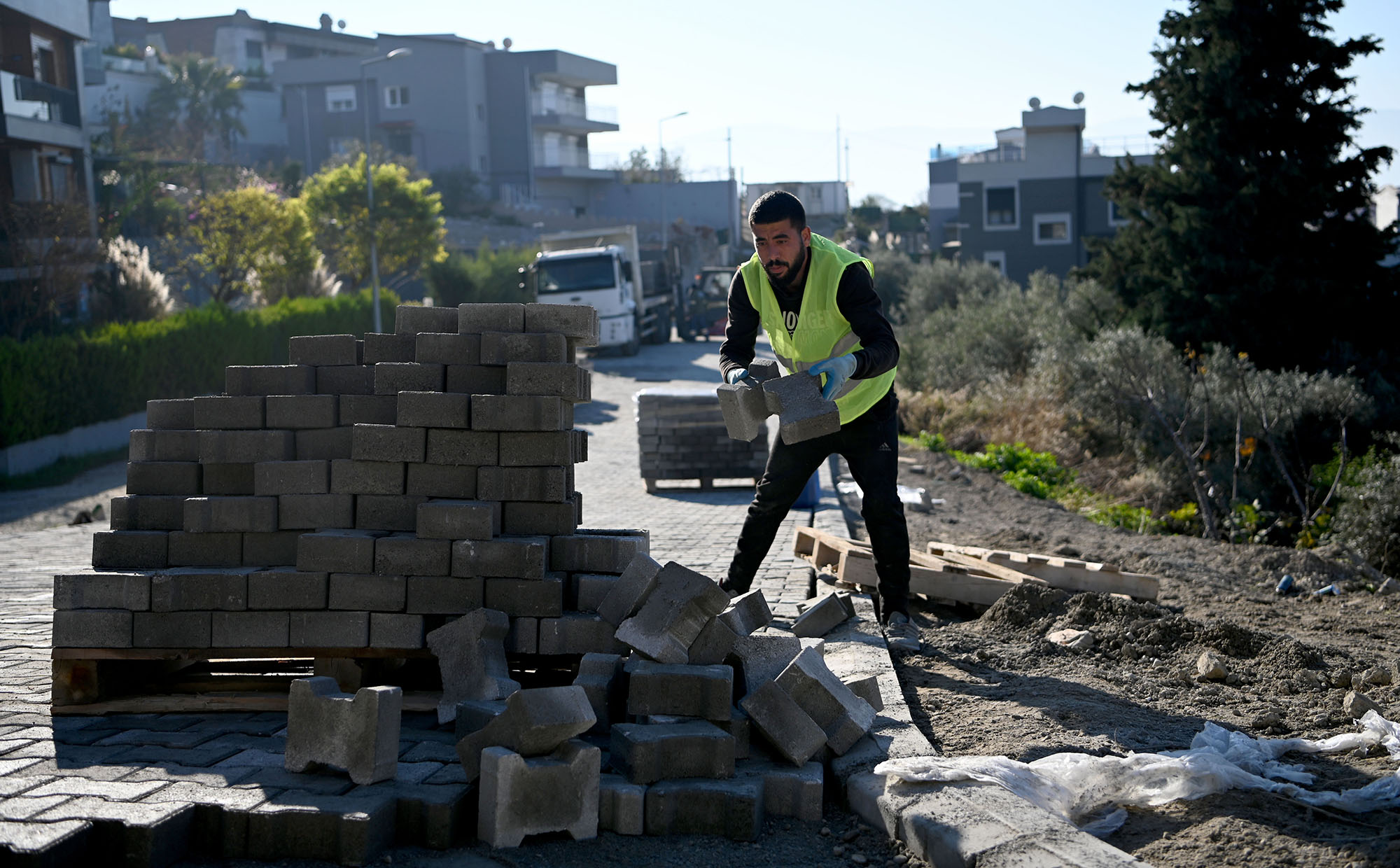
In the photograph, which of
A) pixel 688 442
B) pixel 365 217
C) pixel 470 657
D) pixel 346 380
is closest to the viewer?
pixel 470 657

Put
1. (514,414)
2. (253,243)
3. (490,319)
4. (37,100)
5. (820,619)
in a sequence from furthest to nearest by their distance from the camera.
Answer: (253,243) → (37,100) → (820,619) → (490,319) → (514,414)

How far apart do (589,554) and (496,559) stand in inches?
16.6

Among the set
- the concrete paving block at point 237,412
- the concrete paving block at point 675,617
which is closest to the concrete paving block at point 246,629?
the concrete paving block at point 237,412

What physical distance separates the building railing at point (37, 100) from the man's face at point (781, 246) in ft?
87.6

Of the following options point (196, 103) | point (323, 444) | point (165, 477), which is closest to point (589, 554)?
point (323, 444)

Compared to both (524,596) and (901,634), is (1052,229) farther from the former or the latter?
(524,596)

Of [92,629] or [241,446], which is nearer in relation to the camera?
[92,629]

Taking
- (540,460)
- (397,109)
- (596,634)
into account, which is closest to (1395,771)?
(596,634)

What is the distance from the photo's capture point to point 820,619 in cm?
586

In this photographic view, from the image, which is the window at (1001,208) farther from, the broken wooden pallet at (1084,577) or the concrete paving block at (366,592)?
the concrete paving block at (366,592)

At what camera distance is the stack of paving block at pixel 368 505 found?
4812 millimetres

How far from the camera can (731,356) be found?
5.75 m

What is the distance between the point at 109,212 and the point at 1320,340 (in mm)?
30450

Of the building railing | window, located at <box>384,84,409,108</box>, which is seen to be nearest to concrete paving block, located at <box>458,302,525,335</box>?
the building railing
